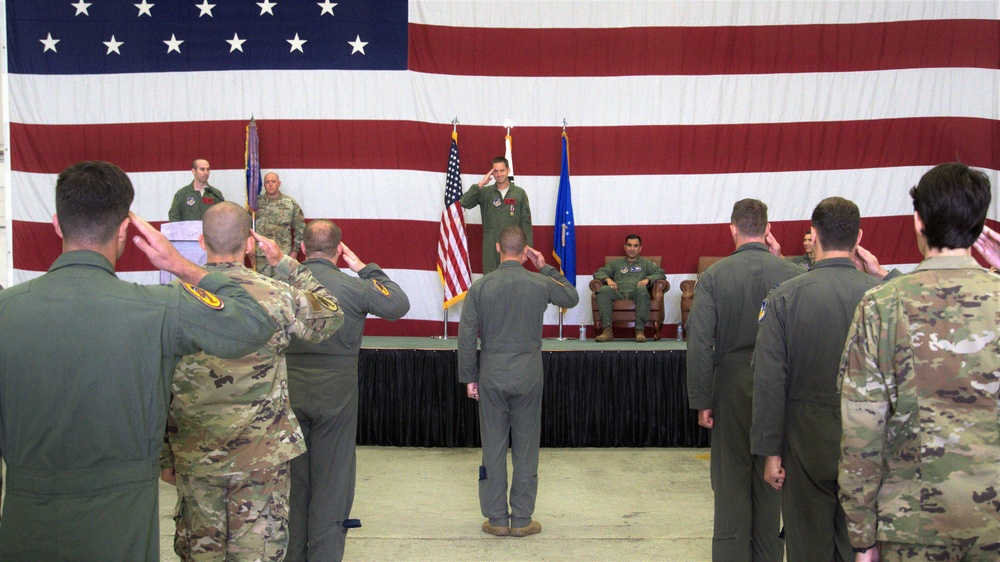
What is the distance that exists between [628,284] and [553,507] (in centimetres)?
339

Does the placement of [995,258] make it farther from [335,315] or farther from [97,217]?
[97,217]

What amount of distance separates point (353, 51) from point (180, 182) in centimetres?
225

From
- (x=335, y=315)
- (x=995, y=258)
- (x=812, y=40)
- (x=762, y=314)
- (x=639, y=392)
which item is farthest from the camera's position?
(x=812, y=40)

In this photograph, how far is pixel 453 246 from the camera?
792cm

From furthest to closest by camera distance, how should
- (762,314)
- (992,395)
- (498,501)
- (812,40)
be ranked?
(812,40) < (498,501) < (762,314) < (992,395)

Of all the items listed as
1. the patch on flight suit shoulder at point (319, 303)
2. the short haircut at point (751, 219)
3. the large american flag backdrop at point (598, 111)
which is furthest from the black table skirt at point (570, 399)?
the patch on flight suit shoulder at point (319, 303)

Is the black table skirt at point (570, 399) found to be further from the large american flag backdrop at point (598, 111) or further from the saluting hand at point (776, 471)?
the saluting hand at point (776, 471)

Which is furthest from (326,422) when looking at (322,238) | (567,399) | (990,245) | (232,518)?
(567,399)

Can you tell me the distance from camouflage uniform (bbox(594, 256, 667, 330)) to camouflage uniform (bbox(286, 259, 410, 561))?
172 inches

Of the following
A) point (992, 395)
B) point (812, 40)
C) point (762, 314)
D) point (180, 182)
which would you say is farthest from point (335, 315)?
point (812, 40)

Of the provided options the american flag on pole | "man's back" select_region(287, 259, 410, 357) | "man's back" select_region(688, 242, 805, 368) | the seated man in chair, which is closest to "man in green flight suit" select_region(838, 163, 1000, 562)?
"man's back" select_region(688, 242, 805, 368)

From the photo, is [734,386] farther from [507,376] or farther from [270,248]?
[270,248]

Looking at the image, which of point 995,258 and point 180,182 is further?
point 180,182

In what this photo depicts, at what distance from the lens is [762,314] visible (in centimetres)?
292
